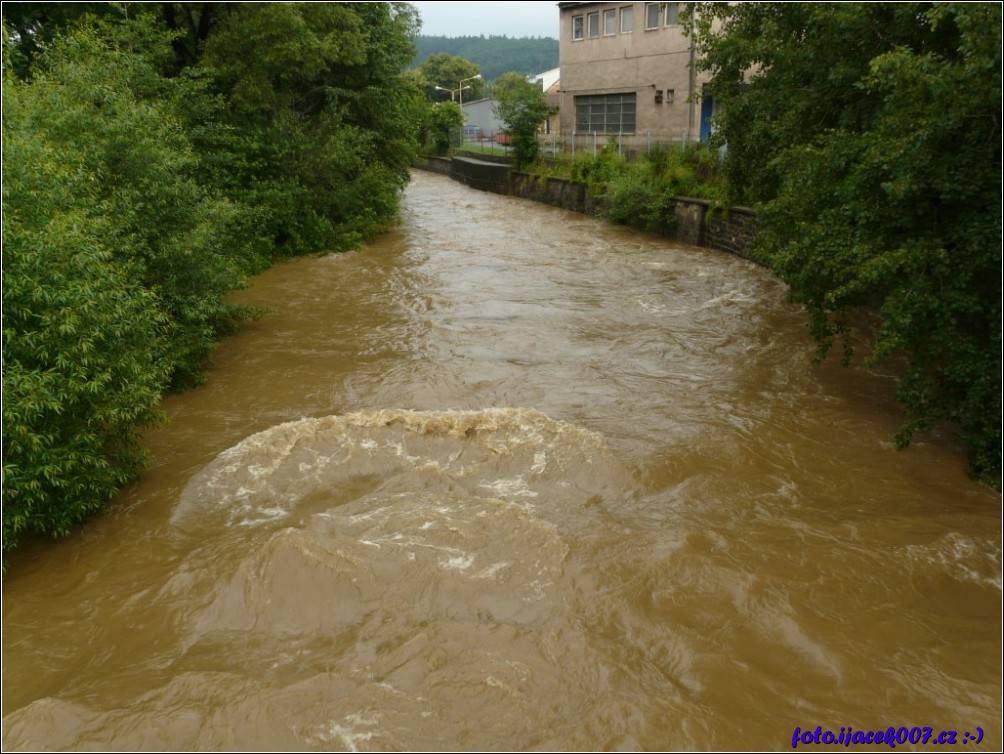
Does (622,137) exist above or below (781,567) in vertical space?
above

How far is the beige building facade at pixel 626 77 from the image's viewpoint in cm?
3225

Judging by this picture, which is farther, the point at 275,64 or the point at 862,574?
the point at 275,64

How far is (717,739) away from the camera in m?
5.56

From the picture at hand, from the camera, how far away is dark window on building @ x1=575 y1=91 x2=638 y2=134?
3547cm

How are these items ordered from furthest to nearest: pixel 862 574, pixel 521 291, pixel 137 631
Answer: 1. pixel 521 291
2. pixel 862 574
3. pixel 137 631

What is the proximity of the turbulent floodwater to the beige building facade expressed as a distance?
69.3ft

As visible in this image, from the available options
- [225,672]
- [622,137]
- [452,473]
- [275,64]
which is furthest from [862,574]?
[622,137]

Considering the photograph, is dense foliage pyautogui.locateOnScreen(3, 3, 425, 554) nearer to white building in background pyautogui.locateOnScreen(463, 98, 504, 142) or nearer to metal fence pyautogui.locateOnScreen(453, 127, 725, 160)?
metal fence pyautogui.locateOnScreen(453, 127, 725, 160)

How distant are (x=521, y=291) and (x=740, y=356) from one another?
6074mm

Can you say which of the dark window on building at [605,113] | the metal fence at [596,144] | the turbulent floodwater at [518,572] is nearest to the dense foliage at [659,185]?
the metal fence at [596,144]

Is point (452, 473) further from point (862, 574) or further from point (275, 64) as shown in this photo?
point (275, 64)

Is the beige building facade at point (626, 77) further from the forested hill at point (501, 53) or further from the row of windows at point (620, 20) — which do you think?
the forested hill at point (501, 53)

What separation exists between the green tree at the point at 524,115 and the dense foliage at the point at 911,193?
25590 millimetres

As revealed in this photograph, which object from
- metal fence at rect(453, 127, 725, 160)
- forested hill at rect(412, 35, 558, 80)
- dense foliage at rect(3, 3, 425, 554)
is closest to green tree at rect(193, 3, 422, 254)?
dense foliage at rect(3, 3, 425, 554)
